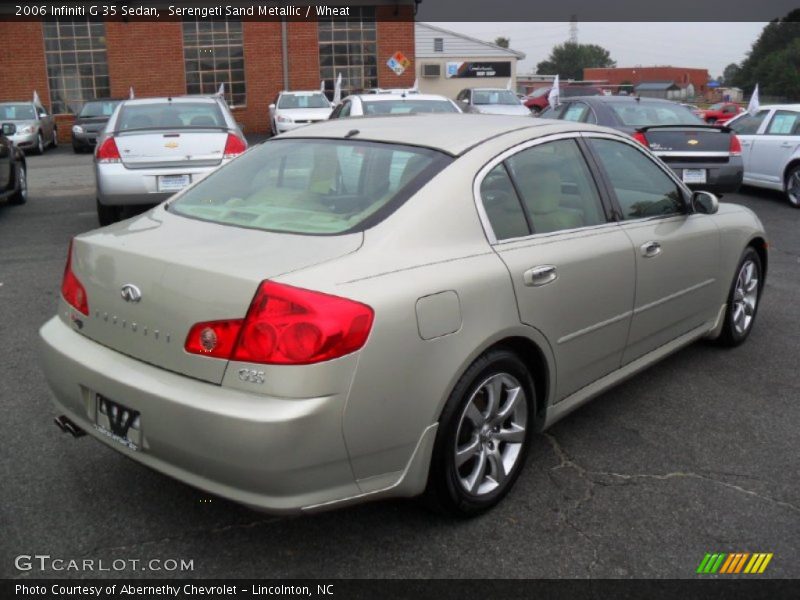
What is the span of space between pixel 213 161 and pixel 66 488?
18.8 feet

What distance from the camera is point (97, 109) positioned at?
2383 cm

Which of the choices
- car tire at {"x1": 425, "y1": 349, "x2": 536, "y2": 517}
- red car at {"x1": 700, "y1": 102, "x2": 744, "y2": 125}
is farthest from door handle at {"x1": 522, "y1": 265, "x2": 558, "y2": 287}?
red car at {"x1": 700, "y1": 102, "x2": 744, "y2": 125}

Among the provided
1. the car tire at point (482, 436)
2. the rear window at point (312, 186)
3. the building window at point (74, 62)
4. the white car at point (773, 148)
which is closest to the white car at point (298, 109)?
the building window at point (74, 62)

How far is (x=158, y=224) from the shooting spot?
3359mm

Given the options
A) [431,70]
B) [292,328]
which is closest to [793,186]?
[292,328]

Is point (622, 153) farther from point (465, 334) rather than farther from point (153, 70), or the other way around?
point (153, 70)

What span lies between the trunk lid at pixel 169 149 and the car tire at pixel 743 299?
217 inches

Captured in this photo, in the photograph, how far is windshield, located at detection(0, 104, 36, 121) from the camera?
73.1 ft

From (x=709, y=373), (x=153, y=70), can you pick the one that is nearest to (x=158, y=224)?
(x=709, y=373)

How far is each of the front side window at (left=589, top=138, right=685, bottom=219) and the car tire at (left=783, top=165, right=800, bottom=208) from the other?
8252 millimetres

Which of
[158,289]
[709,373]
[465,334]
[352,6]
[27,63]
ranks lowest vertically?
[709,373]

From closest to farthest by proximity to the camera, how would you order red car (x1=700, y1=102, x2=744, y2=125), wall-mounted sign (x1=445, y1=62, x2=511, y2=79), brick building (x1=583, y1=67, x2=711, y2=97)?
1. red car (x1=700, y1=102, x2=744, y2=125)
2. wall-mounted sign (x1=445, y1=62, x2=511, y2=79)
3. brick building (x1=583, y1=67, x2=711, y2=97)

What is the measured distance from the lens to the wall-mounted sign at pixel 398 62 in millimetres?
29734

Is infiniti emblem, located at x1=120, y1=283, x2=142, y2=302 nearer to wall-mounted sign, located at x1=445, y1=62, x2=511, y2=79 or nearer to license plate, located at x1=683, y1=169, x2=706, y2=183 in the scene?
license plate, located at x1=683, y1=169, x2=706, y2=183
